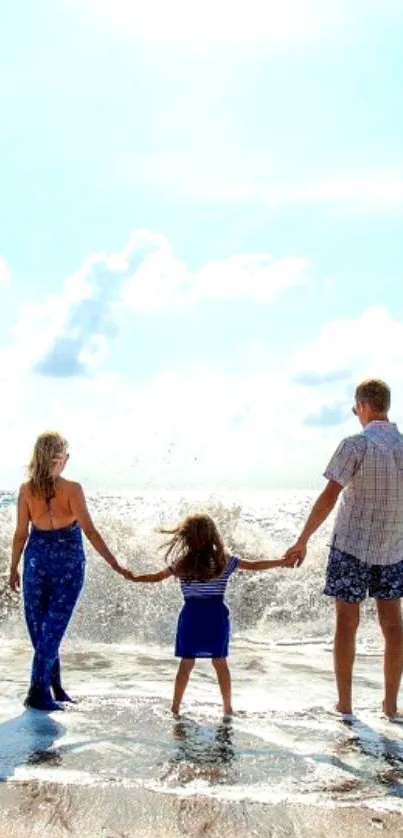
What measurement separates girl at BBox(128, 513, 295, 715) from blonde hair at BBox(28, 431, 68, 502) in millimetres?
919

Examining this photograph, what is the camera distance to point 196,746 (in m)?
4.75

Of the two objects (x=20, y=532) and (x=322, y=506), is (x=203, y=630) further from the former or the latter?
(x=20, y=532)

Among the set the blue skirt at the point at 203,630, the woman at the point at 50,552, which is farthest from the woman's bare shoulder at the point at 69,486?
the blue skirt at the point at 203,630

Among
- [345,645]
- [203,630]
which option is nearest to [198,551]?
[203,630]

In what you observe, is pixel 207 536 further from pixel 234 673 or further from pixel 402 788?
pixel 234 673

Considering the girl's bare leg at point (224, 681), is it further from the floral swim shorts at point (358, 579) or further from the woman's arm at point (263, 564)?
the floral swim shorts at point (358, 579)

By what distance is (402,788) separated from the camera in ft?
13.6

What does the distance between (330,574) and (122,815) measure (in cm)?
228

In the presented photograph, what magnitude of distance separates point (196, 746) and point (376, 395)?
2.42 metres

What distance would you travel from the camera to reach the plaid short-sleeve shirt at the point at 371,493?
5.46 metres

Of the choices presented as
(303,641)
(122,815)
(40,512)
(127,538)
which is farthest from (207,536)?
(127,538)

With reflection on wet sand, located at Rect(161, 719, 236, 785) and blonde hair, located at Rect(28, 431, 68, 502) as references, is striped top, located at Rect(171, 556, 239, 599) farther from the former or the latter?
blonde hair, located at Rect(28, 431, 68, 502)

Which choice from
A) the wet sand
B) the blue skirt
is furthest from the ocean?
the blue skirt

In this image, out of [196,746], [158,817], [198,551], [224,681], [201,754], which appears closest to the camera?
[158,817]
